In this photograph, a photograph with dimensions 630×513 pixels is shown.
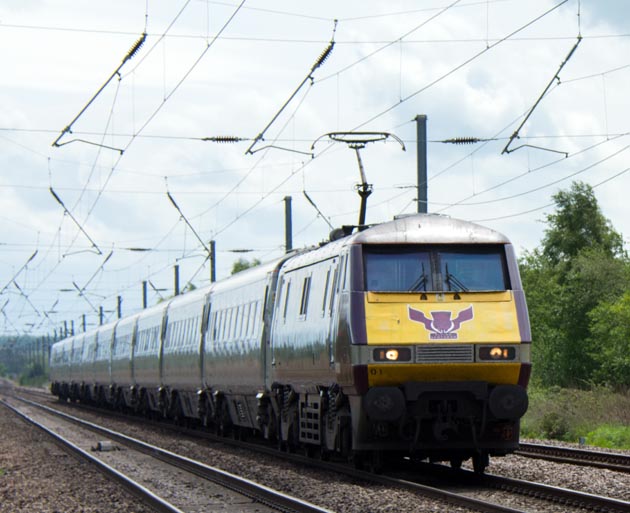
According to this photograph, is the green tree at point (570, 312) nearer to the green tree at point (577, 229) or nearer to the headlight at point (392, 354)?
the green tree at point (577, 229)

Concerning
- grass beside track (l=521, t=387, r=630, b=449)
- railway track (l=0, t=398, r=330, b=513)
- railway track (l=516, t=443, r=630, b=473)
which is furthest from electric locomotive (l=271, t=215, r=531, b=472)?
grass beside track (l=521, t=387, r=630, b=449)

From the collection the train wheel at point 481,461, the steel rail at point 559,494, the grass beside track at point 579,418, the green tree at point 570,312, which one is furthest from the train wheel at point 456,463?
the green tree at point 570,312

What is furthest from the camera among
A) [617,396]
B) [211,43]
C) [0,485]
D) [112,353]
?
[112,353]

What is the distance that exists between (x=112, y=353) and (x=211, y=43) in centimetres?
3086

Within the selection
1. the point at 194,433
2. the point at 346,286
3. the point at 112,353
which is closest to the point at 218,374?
the point at 194,433

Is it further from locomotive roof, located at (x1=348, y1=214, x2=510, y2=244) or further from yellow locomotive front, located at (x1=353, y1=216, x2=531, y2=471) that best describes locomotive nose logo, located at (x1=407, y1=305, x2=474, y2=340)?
locomotive roof, located at (x1=348, y1=214, x2=510, y2=244)

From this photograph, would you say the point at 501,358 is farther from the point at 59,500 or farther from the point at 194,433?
the point at 194,433

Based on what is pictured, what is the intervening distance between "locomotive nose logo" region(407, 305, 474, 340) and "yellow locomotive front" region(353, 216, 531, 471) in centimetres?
1

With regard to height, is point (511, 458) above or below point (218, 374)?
below

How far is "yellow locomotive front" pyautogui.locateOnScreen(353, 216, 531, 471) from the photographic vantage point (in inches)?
598

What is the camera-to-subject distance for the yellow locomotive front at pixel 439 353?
15.2m

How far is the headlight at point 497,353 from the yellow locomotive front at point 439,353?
0.01 meters

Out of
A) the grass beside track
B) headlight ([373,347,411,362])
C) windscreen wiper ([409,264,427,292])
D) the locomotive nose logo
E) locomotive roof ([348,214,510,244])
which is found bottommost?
the grass beside track

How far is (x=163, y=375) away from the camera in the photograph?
3616 cm
